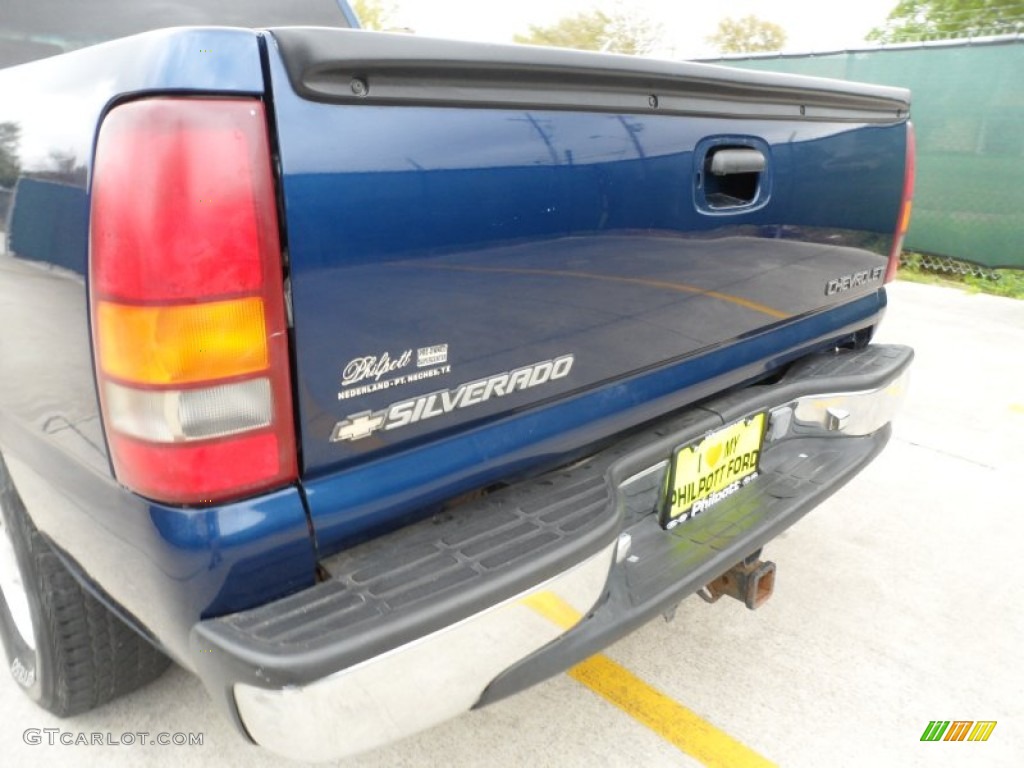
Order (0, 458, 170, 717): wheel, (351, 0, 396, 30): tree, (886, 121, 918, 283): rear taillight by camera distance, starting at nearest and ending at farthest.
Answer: (0, 458, 170, 717): wheel
(886, 121, 918, 283): rear taillight
(351, 0, 396, 30): tree

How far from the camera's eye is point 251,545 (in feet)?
A: 4.14

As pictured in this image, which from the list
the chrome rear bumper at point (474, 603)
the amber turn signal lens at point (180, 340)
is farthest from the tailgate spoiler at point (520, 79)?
the chrome rear bumper at point (474, 603)

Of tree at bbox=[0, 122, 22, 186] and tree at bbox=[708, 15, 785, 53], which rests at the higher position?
tree at bbox=[0, 122, 22, 186]

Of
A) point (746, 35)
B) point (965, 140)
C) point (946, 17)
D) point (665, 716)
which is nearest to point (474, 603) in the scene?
point (665, 716)

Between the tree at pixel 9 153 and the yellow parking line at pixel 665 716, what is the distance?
1629mm

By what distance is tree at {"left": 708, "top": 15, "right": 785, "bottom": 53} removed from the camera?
968 inches

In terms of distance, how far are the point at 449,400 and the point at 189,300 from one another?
19.9 inches

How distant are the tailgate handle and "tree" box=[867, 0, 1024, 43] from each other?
43.7 feet

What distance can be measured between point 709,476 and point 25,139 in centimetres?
163

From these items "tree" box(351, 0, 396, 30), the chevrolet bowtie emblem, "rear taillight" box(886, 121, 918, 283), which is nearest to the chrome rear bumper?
the chevrolet bowtie emblem

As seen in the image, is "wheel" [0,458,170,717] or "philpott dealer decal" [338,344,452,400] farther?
"wheel" [0,458,170,717]

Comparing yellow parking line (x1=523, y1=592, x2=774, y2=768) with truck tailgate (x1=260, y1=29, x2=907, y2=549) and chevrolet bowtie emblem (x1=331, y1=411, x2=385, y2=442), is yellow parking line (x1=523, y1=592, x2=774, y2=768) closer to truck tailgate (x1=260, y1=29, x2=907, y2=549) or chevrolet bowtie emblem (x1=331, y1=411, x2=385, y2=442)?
truck tailgate (x1=260, y1=29, x2=907, y2=549)

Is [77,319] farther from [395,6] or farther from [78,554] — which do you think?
[395,6]

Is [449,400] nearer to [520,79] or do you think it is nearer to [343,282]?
[343,282]
